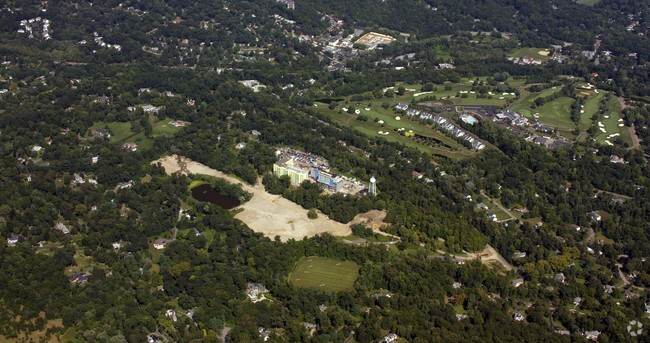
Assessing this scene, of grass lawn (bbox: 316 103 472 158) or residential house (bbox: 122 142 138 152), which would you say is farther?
grass lawn (bbox: 316 103 472 158)

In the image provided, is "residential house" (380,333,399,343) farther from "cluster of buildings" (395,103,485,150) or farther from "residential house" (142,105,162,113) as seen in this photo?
"residential house" (142,105,162,113)

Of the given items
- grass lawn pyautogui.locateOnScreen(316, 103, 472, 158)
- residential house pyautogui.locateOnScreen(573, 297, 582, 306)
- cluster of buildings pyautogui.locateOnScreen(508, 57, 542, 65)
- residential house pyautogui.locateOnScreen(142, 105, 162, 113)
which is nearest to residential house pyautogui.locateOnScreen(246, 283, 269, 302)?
residential house pyautogui.locateOnScreen(573, 297, 582, 306)

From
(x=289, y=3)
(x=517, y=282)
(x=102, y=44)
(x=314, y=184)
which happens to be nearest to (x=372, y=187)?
(x=314, y=184)

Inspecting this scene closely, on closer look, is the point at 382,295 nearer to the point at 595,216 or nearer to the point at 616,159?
the point at 595,216

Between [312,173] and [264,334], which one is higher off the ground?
[264,334]

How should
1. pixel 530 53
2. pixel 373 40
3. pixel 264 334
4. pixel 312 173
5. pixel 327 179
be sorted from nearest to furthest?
pixel 264 334, pixel 327 179, pixel 312 173, pixel 530 53, pixel 373 40

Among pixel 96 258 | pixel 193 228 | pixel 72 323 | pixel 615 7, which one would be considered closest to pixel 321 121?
pixel 193 228
